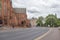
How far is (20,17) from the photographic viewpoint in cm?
14275

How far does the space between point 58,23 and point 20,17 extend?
64.0 m

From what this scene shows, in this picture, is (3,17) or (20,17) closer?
(3,17)

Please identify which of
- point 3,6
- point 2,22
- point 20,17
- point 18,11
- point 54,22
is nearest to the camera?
point 2,22

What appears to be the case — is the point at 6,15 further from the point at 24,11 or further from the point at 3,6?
the point at 24,11

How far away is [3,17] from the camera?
95.7 metres

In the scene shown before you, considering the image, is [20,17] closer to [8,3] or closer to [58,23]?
[8,3]

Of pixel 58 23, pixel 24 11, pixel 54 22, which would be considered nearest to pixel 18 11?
pixel 24 11

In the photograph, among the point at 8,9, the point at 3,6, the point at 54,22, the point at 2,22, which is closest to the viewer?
the point at 2,22

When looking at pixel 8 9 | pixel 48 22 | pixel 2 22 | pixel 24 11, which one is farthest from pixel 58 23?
pixel 2 22

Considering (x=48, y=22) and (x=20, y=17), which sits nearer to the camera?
(x=20, y=17)

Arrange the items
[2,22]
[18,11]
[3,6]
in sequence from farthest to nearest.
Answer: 1. [18,11]
2. [3,6]
3. [2,22]

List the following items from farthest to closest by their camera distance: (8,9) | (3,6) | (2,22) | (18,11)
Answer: (18,11) → (8,9) → (3,6) → (2,22)

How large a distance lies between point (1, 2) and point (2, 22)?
1083cm

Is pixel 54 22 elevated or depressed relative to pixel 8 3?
depressed
